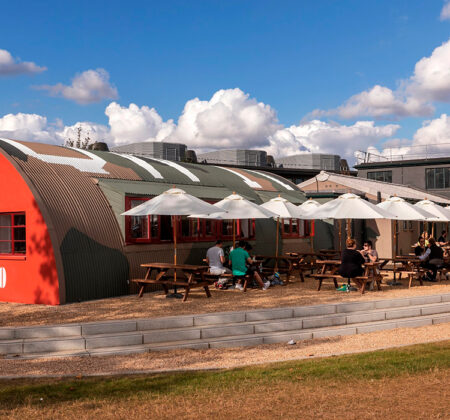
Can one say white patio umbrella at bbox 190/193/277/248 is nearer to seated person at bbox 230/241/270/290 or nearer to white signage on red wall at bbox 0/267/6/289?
seated person at bbox 230/241/270/290

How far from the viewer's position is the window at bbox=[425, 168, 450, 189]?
43500 mm

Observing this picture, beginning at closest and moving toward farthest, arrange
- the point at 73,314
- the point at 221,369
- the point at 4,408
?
the point at 4,408 < the point at 221,369 < the point at 73,314

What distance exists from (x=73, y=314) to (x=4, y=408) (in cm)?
511

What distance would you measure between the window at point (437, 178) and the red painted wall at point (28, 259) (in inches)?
1462

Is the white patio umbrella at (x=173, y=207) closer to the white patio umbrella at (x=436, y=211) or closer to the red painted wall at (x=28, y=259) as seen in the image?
the red painted wall at (x=28, y=259)

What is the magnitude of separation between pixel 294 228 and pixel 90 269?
1081 cm

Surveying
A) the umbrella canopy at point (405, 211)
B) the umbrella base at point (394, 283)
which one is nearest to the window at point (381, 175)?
the umbrella canopy at point (405, 211)

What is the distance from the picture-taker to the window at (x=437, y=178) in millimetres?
43500

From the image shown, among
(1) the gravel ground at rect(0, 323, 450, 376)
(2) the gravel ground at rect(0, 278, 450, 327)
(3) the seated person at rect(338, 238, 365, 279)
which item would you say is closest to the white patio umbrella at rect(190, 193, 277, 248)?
(2) the gravel ground at rect(0, 278, 450, 327)

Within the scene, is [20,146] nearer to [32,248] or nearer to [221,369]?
[32,248]

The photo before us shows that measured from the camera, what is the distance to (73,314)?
1152 cm

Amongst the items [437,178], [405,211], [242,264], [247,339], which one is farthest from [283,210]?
[437,178]

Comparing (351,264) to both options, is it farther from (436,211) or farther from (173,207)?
(436,211)

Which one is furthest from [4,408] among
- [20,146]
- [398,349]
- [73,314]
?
[20,146]
